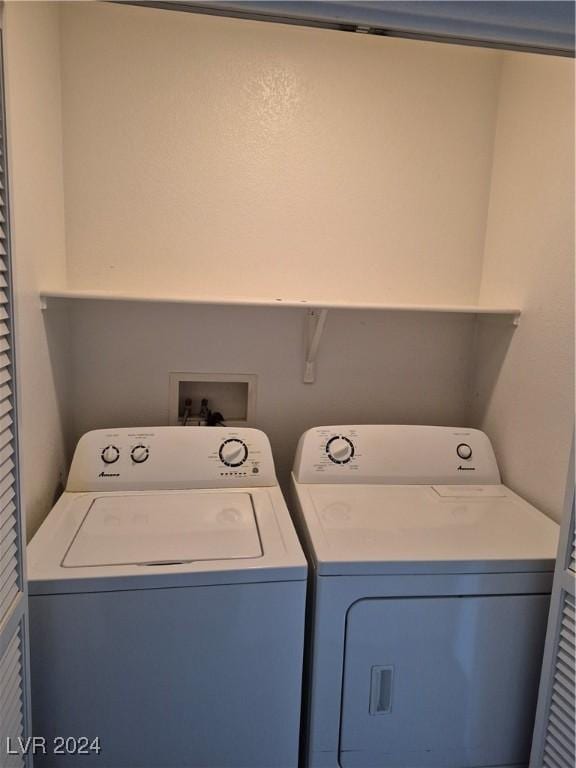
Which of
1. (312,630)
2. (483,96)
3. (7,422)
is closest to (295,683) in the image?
(312,630)

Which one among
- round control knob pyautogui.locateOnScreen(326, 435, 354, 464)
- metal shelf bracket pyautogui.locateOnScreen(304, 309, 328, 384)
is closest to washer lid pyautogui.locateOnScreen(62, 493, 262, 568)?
round control knob pyautogui.locateOnScreen(326, 435, 354, 464)

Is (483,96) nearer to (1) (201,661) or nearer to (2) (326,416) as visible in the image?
(2) (326,416)

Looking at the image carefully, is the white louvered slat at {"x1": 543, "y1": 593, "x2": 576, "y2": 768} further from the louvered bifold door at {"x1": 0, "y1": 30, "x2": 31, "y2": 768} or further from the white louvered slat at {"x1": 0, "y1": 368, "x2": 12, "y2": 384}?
the white louvered slat at {"x1": 0, "y1": 368, "x2": 12, "y2": 384}

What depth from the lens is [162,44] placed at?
6.03ft

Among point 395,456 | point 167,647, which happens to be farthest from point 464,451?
point 167,647

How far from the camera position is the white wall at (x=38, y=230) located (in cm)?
144

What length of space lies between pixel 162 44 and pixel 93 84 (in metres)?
0.27

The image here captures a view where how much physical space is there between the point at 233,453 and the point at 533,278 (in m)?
1.17

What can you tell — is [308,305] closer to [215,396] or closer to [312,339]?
[312,339]

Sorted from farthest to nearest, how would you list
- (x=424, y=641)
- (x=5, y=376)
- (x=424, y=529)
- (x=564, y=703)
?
(x=424, y=529) → (x=424, y=641) → (x=564, y=703) → (x=5, y=376)

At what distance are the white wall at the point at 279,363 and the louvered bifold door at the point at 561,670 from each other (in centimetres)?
98

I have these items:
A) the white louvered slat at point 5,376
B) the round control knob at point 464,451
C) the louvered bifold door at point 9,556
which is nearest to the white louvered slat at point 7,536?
the louvered bifold door at point 9,556

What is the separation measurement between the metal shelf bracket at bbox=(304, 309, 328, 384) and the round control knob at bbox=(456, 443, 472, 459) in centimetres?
60

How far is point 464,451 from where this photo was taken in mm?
1978
